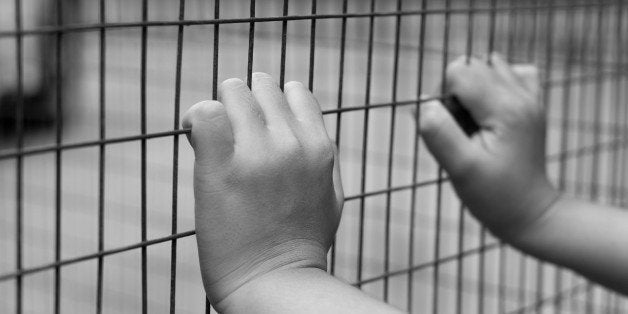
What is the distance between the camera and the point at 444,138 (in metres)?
0.71

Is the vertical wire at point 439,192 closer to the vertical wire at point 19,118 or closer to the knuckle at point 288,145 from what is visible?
the knuckle at point 288,145

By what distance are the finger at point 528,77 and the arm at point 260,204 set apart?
0.31 meters

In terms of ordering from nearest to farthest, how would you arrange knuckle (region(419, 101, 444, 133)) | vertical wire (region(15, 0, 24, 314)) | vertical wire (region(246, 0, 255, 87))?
vertical wire (region(15, 0, 24, 314)) < vertical wire (region(246, 0, 255, 87)) < knuckle (region(419, 101, 444, 133))

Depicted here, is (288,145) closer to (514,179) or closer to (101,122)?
(101,122)

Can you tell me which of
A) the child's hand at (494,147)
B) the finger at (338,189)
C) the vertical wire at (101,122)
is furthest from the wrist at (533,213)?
the vertical wire at (101,122)

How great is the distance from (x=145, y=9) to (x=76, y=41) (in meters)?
1.68

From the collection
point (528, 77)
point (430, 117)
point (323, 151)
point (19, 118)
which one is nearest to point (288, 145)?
point (323, 151)

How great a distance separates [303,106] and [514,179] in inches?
9.9

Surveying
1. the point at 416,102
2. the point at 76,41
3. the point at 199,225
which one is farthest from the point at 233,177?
the point at 76,41

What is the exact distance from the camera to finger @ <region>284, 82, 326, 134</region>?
0.52 meters

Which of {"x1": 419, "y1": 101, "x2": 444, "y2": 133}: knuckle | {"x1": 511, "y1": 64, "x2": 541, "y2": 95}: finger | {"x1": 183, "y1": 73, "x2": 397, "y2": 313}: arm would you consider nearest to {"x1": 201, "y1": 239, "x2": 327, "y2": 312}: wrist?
{"x1": 183, "y1": 73, "x2": 397, "y2": 313}: arm

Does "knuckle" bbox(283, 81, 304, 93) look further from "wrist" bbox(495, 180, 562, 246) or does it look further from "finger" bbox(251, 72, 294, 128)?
"wrist" bbox(495, 180, 562, 246)

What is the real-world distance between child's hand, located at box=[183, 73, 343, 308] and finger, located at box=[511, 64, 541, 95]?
303mm

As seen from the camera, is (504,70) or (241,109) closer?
(241,109)
